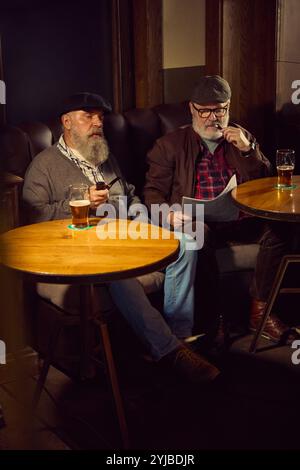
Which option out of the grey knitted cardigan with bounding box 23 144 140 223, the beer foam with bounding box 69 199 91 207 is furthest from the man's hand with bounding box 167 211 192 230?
the beer foam with bounding box 69 199 91 207

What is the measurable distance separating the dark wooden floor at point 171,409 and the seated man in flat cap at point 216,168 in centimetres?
47

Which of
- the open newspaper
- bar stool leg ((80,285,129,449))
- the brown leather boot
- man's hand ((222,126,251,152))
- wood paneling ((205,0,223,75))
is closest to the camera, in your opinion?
bar stool leg ((80,285,129,449))

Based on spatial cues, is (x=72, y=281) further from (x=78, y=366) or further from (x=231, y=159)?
(x=231, y=159)

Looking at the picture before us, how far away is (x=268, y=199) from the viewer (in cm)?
263

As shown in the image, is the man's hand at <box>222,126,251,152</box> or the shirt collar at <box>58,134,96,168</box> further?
the man's hand at <box>222,126,251,152</box>

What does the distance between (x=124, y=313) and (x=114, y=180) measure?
0.72 metres

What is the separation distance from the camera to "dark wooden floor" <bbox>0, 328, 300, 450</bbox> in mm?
2158

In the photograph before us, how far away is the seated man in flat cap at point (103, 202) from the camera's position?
8.07 feet

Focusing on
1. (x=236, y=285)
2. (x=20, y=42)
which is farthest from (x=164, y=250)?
(x=20, y=42)

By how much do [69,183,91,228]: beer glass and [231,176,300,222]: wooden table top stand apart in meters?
0.71

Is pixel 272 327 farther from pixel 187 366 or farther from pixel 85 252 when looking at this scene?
pixel 85 252

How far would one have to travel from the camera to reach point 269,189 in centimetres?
282

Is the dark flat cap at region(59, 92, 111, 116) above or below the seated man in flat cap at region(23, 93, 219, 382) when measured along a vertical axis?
above

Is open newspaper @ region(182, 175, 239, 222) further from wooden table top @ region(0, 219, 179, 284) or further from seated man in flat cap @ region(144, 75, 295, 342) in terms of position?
wooden table top @ region(0, 219, 179, 284)
